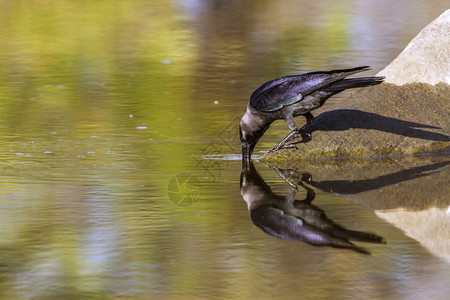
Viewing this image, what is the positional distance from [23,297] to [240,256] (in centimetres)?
135

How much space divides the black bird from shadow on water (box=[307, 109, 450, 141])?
28 centimetres

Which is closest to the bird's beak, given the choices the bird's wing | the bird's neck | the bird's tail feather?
the bird's neck

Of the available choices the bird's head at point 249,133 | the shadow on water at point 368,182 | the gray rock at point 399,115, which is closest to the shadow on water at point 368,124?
the gray rock at point 399,115

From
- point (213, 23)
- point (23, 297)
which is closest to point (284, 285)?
point (23, 297)

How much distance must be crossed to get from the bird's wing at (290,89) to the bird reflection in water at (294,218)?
939 mm

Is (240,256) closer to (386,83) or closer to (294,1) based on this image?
(386,83)

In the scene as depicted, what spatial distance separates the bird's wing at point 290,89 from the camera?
9.37 meters

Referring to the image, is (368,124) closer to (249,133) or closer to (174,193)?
(249,133)

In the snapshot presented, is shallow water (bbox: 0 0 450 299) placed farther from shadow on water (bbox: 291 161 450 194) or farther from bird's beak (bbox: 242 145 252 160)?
bird's beak (bbox: 242 145 252 160)

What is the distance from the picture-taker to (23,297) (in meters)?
5.56

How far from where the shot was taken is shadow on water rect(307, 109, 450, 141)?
10000 mm

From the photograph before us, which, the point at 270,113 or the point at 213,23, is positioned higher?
the point at 270,113

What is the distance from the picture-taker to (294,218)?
23.8 feet

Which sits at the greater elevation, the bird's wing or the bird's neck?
the bird's wing
